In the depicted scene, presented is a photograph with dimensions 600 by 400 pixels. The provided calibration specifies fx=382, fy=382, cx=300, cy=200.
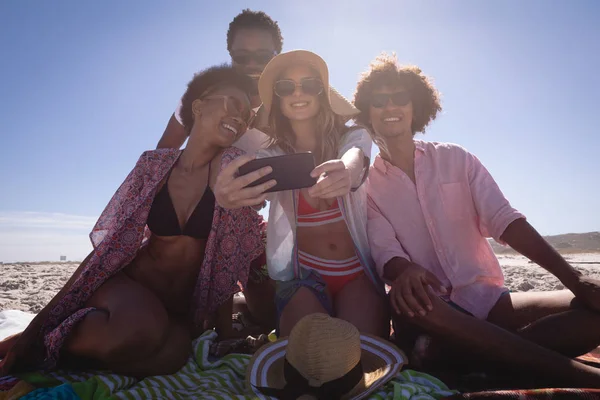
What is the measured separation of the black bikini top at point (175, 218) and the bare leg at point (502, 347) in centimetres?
172

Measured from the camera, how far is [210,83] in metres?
3.55

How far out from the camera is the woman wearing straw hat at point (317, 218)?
9.13 ft

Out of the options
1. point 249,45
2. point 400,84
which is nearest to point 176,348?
point 400,84

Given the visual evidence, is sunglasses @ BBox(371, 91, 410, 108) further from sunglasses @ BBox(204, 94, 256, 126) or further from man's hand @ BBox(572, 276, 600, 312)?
man's hand @ BBox(572, 276, 600, 312)

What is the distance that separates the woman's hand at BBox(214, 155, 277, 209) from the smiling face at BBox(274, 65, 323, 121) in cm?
101

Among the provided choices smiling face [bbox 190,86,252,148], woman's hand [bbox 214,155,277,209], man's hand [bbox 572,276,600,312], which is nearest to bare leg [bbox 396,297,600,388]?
man's hand [bbox 572,276,600,312]

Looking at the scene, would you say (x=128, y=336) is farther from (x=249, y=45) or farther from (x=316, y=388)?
(x=249, y=45)

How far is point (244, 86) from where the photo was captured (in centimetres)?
362

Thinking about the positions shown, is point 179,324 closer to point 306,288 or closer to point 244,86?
point 306,288

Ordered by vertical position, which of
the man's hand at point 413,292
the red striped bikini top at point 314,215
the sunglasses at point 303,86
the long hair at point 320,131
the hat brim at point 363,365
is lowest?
the hat brim at point 363,365

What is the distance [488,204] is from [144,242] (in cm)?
279

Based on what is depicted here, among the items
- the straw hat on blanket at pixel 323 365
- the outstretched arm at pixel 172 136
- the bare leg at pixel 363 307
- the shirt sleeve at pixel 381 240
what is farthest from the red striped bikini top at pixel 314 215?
the outstretched arm at pixel 172 136

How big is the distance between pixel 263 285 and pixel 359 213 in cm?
136

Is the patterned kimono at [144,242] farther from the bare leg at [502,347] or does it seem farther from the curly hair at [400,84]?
the bare leg at [502,347]
